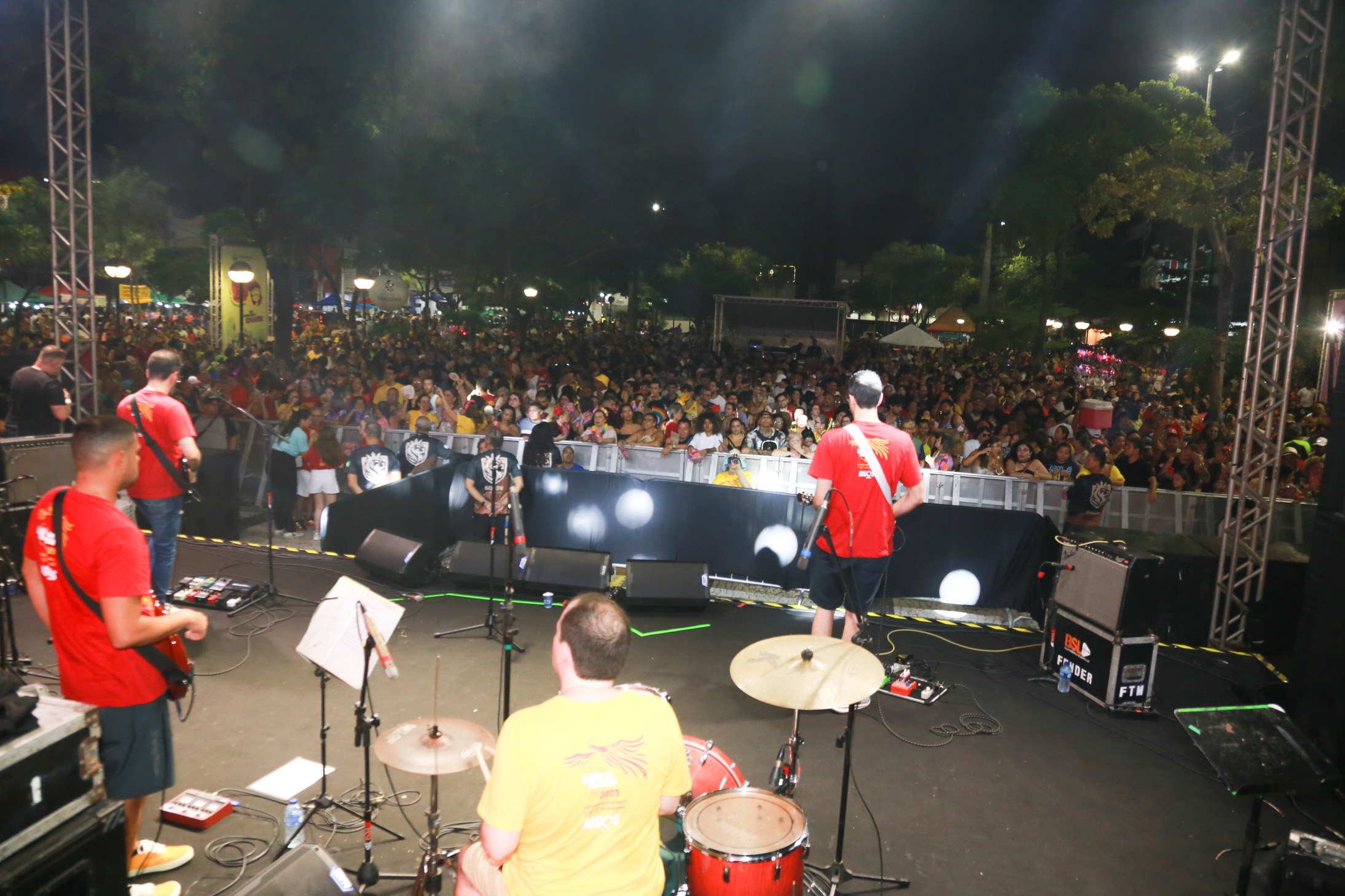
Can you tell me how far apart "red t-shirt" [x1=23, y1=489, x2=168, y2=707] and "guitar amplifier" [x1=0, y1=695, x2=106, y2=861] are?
2.12 feet

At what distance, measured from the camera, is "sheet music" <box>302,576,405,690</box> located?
379 centimetres

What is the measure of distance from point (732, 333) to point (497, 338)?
10.5 meters

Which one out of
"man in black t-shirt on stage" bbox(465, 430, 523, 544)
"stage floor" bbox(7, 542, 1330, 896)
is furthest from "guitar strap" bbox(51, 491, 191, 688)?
"man in black t-shirt on stage" bbox(465, 430, 523, 544)

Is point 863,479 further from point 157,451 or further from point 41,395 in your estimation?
point 41,395

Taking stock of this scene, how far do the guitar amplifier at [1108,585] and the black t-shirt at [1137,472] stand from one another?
11.0 feet

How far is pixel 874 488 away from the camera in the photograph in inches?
215

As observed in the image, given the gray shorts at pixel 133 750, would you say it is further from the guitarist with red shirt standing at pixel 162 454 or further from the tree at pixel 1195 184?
the tree at pixel 1195 184

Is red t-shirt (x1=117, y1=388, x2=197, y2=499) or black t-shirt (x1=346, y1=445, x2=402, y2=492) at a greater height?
red t-shirt (x1=117, y1=388, x2=197, y2=499)

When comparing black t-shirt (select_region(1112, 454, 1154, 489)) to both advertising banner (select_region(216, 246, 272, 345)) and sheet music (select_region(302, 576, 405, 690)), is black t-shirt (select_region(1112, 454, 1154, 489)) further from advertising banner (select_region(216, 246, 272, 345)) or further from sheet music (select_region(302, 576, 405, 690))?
advertising banner (select_region(216, 246, 272, 345))

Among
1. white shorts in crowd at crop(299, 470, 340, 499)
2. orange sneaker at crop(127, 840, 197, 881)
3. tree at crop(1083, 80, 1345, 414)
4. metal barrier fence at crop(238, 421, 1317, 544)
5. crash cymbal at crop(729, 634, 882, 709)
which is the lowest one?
orange sneaker at crop(127, 840, 197, 881)

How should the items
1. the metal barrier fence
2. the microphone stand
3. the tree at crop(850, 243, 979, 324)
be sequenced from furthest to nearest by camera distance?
the tree at crop(850, 243, 979, 324)
the metal barrier fence
the microphone stand

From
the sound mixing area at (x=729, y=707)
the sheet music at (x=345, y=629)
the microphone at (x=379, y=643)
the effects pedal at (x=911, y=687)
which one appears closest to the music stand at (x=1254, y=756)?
the sound mixing area at (x=729, y=707)

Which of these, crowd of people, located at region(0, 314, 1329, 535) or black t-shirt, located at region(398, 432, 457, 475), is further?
black t-shirt, located at region(398, 432, 457, 475)

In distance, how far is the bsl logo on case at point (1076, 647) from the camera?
647 cm
